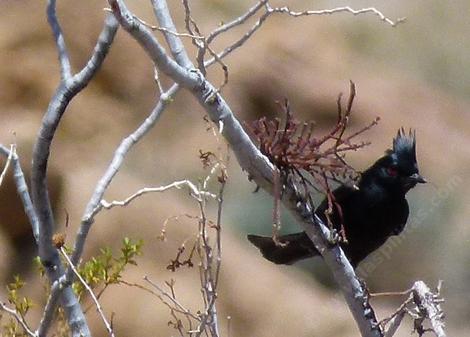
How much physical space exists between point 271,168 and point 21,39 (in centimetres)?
374

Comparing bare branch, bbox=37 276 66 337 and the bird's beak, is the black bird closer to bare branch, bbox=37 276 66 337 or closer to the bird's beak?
the bird's beak

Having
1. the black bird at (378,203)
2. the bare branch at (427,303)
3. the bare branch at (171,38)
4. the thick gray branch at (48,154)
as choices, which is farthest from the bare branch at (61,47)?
the black bird at (378,203)

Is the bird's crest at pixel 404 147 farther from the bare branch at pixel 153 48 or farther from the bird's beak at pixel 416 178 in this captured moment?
the bare branch at pixel 153 48

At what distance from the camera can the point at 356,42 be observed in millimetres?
5949

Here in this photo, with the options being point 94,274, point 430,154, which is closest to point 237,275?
point 430,154

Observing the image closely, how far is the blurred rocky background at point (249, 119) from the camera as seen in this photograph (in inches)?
189

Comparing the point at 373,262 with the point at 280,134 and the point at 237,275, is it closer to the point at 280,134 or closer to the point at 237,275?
the point at 237,275

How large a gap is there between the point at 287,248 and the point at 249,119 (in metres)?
2.30

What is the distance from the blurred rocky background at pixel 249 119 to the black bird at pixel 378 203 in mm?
1477

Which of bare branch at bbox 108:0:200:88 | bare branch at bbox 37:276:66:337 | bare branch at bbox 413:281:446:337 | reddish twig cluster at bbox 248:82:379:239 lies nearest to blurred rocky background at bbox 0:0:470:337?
bare branch at bbox 37:276:66:337

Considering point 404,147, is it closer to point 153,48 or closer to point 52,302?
point 52,302

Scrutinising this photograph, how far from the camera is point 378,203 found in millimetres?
3299

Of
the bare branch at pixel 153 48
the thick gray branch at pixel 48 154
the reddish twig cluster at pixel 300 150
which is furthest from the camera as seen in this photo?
the thick gray branch at pixel 48 154

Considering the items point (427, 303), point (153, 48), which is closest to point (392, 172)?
point (427, 303)
